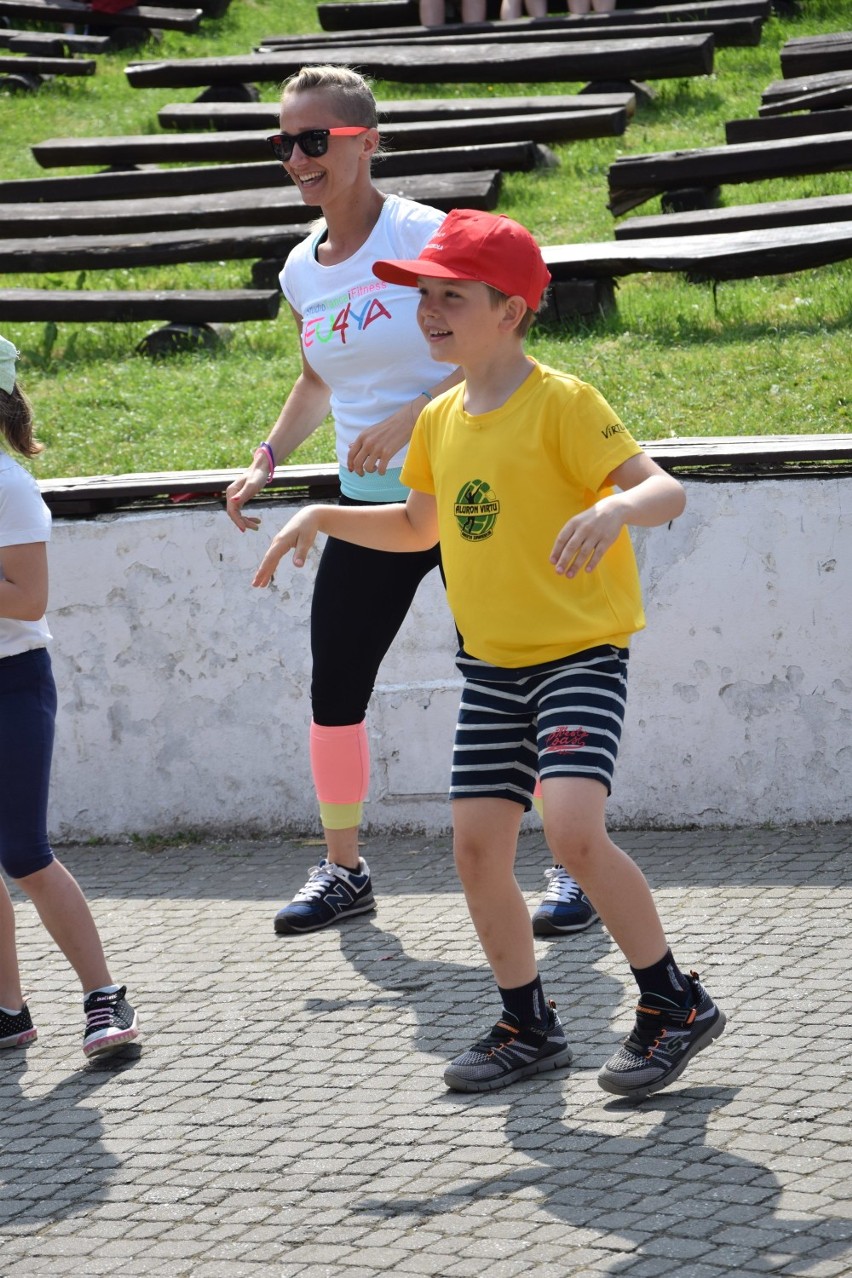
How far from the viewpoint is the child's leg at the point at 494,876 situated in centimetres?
358

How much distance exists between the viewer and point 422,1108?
12.2ft

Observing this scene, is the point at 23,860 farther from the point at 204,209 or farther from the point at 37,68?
the point at 37,68

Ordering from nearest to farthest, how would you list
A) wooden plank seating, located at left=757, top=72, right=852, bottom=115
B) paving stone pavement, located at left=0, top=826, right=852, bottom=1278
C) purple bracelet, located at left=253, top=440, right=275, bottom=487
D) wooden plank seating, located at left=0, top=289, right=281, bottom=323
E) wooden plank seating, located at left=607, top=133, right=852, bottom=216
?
paving stone pavement, located at left=0, top=826, right=852, bottom=1278 → purple bracelet, located at left=253, top=440, right=275, bottom=487 → wooden plank seating, located at left=0, top=289, right=281, bottom=323 → wooden plank seating, located at left=607, top=133, right=852, bottom=216 → wooden plank seating, located at left=757, top=72, right=852, bottom=115

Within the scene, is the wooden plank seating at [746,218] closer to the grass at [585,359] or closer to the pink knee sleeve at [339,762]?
the grass at [585,359]

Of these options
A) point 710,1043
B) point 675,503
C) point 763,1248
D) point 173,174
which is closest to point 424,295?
point 675,503

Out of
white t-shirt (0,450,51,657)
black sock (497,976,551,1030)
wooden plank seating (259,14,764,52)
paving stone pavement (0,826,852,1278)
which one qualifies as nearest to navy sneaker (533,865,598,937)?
paving stone pavement (0,826,852,1278)

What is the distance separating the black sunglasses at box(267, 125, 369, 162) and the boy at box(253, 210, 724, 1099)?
1.02 meters

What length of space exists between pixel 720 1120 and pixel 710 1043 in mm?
281

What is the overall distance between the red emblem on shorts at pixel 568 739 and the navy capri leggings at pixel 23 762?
55.2 inches

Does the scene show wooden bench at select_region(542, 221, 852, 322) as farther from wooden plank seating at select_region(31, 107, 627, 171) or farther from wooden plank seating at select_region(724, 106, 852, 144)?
wooden plank seating at select_region(31, 107, 627, 171)

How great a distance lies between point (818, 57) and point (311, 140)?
9013 mm

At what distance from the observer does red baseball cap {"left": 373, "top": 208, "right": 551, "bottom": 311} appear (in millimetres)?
3475

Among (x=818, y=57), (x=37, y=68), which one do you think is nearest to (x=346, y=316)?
(x=818, y=57)

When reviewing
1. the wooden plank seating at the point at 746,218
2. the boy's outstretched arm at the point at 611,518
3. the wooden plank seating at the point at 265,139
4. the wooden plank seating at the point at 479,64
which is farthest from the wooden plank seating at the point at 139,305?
the boy's outstretched arm at the point at 611,518
